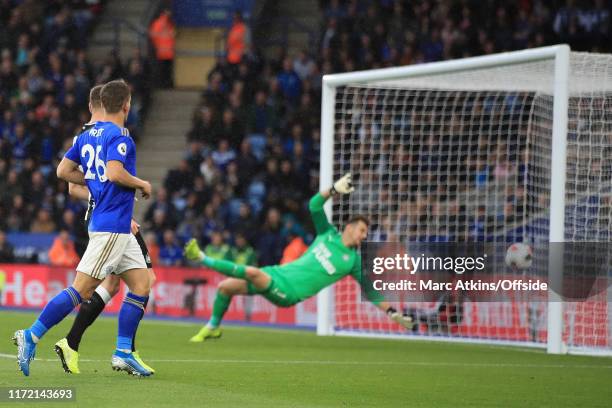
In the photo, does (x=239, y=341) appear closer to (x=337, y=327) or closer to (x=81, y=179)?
(x=337, y=327)

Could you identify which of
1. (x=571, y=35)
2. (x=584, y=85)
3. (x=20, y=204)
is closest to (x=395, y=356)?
(x=584, y=85)

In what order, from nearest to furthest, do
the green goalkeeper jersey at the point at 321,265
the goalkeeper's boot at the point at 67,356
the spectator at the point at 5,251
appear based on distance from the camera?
the goalkeeper's boot at the point at 67,356 → the green goalkeeper jersey at the point at 321,265 → the spectator at the point at 5,251

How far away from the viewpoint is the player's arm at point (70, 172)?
8.55 meters

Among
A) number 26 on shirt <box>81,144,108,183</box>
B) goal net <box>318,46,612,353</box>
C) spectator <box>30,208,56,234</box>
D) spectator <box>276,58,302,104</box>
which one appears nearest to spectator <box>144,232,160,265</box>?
spectator <box>30,208,56,234</box>

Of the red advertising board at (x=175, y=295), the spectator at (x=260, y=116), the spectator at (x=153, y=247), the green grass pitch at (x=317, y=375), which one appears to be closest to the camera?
the green grass pitch at (x=317, y=375)

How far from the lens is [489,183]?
15.7m

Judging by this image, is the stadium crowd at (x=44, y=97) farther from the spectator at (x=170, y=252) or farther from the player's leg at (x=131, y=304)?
the player's leg at (x=131, y=304)

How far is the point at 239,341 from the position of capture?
13.4 m

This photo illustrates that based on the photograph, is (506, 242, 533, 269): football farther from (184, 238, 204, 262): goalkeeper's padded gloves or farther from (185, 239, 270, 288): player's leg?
(184, 238, 204, 262): goalkeeper's padded gloves

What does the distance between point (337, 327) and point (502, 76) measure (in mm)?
3669

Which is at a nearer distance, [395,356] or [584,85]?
[395,356]

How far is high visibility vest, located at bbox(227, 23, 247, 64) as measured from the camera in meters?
24.5

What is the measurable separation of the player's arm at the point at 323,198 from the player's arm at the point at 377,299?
Result: 579mm

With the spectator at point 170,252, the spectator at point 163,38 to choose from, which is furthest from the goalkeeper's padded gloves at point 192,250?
the spectator at point 163,38
